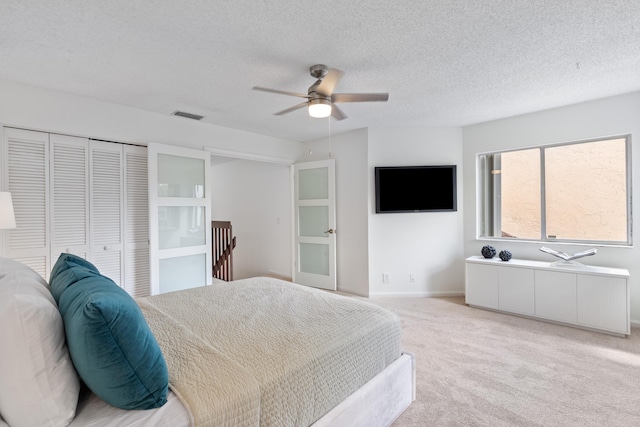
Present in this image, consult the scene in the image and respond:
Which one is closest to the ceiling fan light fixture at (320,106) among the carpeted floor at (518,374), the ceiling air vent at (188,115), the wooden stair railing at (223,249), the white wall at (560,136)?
the ceiling air vent at (188,115)

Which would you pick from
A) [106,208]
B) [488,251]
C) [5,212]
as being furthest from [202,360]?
[488,251]

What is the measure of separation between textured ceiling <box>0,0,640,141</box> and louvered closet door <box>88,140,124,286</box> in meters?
0.59

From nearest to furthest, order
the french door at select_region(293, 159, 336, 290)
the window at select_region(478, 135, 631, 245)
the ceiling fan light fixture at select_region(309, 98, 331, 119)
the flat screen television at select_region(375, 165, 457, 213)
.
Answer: the ceiling fan light fixture at select_region(309, 98, 331, 119), the window at select_region(478, 135, 631, 245), the flat screen television at select_region(375, 165, 457, 213), the french door at select_region(293, 159, 336, 290)

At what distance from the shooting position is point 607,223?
3.31 meters

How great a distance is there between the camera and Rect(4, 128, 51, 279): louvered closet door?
2676mm

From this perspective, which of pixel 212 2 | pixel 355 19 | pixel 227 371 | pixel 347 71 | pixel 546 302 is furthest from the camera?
pixel 546 302

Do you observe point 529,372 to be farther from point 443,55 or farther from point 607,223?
point 443,55

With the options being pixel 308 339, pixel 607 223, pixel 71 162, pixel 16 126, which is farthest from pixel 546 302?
pixel 16 126

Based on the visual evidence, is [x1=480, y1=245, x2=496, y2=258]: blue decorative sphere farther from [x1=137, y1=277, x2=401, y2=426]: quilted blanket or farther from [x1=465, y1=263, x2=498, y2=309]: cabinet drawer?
[x1=137, y1=277, x2=401, y2=426]: quilted blanket

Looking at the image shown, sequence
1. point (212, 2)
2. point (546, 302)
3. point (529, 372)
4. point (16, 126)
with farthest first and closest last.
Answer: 1. point (546, 302)
2. point (16, 126)
3. point (529, 372)
4. point (212, 2)

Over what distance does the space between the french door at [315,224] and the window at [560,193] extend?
2.16 meters

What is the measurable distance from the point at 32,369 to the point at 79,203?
271 centimetres

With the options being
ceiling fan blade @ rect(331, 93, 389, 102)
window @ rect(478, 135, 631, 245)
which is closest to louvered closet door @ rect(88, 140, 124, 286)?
ceiling fan blade @ rect(331, 93, 389, 102)

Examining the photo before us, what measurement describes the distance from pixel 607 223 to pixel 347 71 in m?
3.32
